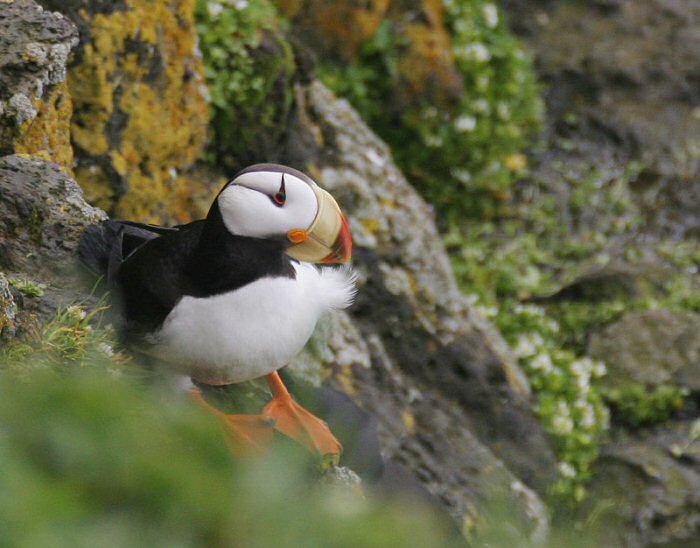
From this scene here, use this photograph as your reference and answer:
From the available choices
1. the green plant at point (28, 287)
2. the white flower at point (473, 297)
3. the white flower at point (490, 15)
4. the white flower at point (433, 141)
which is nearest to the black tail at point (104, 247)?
the green plant at point (28, 287)

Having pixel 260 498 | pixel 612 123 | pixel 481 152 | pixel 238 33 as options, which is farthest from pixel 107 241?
pixel 612 123

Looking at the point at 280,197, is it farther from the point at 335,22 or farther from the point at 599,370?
the point at 335,22

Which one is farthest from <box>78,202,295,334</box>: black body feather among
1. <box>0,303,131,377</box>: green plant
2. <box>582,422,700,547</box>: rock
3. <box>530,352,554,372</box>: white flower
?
<box>530,352,554,372</box>: white flower

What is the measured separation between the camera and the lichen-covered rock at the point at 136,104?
4.70 m

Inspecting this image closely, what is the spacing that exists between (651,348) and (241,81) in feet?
9.54

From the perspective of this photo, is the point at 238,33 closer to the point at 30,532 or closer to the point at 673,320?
the point at 673,320

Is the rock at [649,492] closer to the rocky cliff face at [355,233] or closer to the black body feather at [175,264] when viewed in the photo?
the rocky cliff face at [355,233]

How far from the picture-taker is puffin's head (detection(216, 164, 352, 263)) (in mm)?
3465

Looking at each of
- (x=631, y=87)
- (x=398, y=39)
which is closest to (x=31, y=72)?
(x=398, y=39)

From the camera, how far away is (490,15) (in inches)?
312

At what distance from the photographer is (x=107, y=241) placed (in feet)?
12.9

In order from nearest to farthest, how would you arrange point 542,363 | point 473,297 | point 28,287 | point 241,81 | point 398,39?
point 28,287
point 241,81
point 542,363
point 473,297
point 398,39

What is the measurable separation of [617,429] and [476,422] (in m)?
1.10

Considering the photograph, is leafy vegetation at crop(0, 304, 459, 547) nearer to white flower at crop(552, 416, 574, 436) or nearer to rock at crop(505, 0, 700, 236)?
white flower at crop(552, 416, 574, 436)
